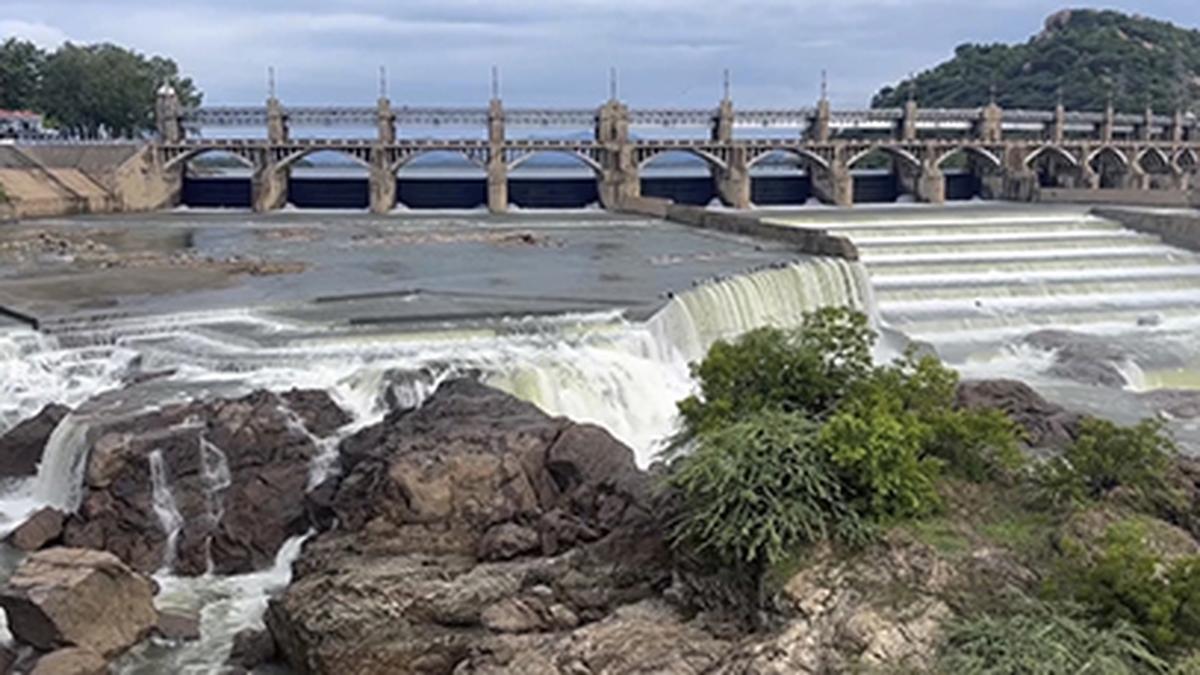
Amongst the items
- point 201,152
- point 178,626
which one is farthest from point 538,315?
point 201,152

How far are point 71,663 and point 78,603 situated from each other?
0.80 m

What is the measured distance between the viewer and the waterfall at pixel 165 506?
1602 centimetres

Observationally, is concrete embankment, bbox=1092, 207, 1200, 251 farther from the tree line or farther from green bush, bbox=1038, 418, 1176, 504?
the tree line

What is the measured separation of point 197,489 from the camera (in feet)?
54.1

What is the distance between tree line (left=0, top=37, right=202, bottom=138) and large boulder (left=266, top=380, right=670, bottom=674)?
65.7m

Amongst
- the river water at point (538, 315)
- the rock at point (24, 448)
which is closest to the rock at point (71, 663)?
the river water at point (538, 315)

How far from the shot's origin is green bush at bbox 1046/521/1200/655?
9.26 metres

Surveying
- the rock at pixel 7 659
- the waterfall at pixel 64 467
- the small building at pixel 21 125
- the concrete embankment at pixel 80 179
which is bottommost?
the rock at pixel 7 659

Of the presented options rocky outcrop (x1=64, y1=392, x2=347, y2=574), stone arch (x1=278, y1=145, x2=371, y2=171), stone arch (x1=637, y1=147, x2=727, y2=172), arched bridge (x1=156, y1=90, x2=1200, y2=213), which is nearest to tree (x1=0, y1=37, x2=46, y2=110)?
arched bridge (x1=156, y1=90, x2=1200, y2=213)

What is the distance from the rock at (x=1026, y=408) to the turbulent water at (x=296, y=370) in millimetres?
5816

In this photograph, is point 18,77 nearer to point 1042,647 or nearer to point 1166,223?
point 1166,223

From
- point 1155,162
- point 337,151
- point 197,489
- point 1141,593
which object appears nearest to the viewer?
point 1141,593

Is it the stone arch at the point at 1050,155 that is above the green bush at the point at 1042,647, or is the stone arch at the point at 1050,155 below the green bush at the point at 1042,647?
above

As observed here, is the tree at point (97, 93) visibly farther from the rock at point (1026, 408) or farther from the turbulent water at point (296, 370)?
the rock at point (1026, 408)
